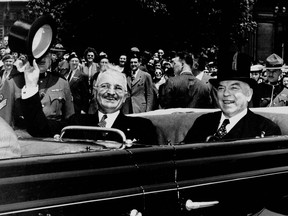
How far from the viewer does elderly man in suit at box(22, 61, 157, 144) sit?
4.34 meters

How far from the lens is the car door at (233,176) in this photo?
3.28 m

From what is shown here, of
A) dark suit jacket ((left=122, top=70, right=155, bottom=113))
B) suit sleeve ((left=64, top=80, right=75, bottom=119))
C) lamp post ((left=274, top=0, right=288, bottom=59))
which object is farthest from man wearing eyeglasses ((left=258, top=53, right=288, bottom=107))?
lamp post ((left=274, top=0, right=288, bottom=59))

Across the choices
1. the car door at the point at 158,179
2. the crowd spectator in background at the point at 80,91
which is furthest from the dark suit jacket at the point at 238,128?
the crowd spectator in background at the point at 80,91

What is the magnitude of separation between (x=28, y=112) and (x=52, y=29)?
66 cm

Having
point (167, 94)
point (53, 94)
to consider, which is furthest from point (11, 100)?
point (167, 94)

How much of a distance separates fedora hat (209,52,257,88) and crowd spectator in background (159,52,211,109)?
366 centimetres

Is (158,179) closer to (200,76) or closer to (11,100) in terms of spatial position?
(11,100)

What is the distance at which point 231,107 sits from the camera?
16.1 ft

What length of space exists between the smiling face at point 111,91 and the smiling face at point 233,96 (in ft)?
2.54

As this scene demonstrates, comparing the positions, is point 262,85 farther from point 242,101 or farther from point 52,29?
point 52,29

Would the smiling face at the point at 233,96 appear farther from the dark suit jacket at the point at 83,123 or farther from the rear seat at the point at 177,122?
the dark suit jacket at the point at 83,123

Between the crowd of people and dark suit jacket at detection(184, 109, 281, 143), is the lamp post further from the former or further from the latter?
dark suit jacket at detection(184, 109, 281, 143)

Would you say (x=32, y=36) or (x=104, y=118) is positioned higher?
(x=32, y=36)

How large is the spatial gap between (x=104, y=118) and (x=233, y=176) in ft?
5.25
